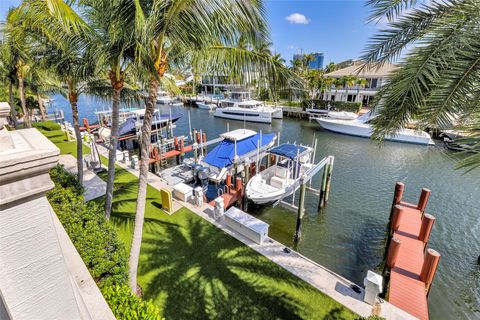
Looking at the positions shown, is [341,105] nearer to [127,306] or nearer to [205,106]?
[205,106]

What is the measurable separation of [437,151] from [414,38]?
2656cm

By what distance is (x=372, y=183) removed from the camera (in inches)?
687

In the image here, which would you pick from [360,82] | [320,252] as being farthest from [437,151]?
[320,252]

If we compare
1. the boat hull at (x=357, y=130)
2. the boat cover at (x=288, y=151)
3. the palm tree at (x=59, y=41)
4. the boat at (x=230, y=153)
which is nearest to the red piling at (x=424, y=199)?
the boat cover at (x=288, y=151)

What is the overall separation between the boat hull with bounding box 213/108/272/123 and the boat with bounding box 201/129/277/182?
21.0 metres

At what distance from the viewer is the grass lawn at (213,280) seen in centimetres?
657

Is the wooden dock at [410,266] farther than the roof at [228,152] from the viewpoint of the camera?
No

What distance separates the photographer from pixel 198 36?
482cm

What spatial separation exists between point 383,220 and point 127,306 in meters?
13.4

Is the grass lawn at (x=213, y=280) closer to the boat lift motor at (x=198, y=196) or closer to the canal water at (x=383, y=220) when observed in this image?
the boat lift motor at (x=198, y=196)

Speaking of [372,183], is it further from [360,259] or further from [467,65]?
[467,65]

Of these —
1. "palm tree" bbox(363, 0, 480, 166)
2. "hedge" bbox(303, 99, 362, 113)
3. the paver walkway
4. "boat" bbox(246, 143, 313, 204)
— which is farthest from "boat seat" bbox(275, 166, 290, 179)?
"hedge" bbox(303, 99, 362, 113)

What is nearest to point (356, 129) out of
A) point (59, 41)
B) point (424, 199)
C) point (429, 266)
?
point (424, 199)

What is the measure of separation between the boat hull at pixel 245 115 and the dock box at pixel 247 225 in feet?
94.1
